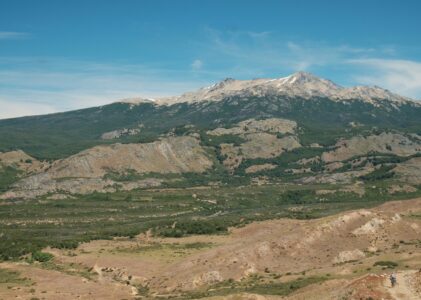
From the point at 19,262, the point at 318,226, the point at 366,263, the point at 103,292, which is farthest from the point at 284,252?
the point at 19,262

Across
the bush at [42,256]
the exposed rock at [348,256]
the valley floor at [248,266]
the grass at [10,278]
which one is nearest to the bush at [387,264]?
the valley floor at [248,266]

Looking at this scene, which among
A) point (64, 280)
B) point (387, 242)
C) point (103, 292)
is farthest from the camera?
point (387, 242)

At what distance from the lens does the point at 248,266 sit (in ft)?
351

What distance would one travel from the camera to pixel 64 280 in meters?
110

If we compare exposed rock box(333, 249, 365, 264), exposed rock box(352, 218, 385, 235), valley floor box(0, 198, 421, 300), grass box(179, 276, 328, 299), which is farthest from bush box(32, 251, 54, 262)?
exposed rock box(352, 218, 385, 235)

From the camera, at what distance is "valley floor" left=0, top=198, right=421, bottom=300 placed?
302 feet

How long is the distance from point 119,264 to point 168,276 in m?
18.5

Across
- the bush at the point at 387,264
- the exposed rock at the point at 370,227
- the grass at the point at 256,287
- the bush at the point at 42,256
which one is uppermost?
the exposed rock at the point at 370,227

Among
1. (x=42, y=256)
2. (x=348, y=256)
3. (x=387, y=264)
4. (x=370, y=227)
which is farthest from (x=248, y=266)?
(x=42, y=256)

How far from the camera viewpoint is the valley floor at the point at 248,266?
3622 inches

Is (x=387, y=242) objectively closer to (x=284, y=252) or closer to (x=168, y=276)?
(x=284, y=252)

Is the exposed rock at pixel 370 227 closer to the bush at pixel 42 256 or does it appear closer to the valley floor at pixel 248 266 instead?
the valley floor at pixel 248 266

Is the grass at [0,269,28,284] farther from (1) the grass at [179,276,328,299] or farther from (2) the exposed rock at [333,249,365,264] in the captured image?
(2) the exposed rock at [333,249,365,264]

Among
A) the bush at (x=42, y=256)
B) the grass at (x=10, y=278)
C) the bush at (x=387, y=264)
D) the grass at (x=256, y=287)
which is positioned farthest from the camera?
the bush at (x=42, y=256)
